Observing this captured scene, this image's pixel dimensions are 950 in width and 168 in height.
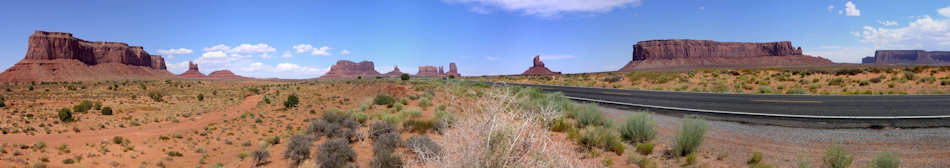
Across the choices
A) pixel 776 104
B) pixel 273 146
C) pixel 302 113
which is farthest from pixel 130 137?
pixel 776 104

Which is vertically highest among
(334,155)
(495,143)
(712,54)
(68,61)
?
(712,54)

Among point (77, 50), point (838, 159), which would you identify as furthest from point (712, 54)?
point (77, 50)

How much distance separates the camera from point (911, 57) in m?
155

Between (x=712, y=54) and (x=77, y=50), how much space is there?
209443 mm

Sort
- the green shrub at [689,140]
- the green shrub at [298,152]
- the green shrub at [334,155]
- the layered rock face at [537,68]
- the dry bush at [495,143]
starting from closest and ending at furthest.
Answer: the dry bush at [495,143] → the green shrub at [689,140] → the green shrub at [334,155] → the green shrub at [298,152] → the layered rock face at [537,68]

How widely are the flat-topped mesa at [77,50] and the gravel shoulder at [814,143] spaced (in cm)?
14080

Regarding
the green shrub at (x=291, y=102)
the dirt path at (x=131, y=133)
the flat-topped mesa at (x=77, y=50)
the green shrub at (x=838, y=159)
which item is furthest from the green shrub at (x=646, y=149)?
the flat-topped mesa at (x=77, y=50)

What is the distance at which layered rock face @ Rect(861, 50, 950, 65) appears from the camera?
488 ft

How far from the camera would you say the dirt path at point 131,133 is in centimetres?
1324

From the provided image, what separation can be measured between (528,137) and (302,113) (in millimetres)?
21776

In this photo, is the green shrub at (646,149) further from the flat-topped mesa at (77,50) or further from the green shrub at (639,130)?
the flat-topped mesa at (77,50)

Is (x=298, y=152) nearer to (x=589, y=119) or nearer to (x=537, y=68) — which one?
(x=589, y=119)

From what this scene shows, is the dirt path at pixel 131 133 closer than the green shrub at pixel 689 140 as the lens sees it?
No

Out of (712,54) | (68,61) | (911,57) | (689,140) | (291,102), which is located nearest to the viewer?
(689,140)
